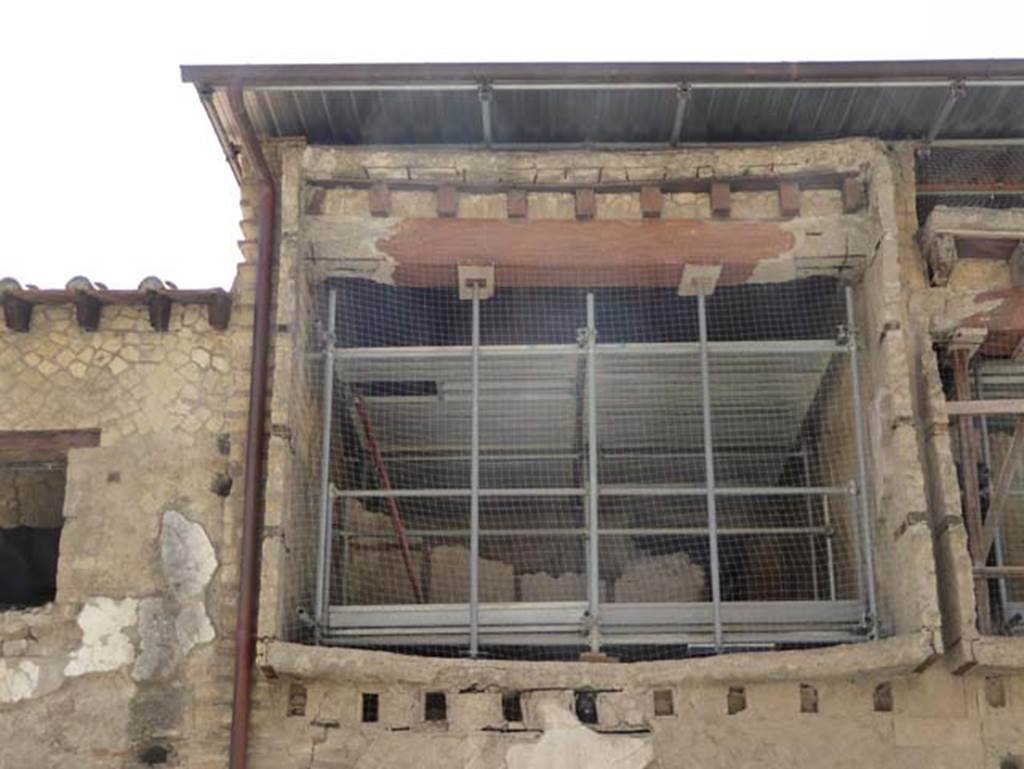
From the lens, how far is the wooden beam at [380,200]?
30.3 feet

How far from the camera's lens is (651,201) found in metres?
9.23

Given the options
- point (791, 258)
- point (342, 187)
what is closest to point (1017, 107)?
point (791, 258)

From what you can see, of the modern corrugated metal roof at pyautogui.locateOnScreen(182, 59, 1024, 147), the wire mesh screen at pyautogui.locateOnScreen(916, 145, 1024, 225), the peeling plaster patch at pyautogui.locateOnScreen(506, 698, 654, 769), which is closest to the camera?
the peeling plaster patch at pyautogui.locateOnScreen(506, 698, 654, 769)

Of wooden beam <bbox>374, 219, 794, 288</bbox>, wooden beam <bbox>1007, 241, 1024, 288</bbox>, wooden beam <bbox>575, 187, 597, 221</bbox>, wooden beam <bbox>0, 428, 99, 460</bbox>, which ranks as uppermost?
wooden beam <bbox>575, 187, 597, 221</bbox>

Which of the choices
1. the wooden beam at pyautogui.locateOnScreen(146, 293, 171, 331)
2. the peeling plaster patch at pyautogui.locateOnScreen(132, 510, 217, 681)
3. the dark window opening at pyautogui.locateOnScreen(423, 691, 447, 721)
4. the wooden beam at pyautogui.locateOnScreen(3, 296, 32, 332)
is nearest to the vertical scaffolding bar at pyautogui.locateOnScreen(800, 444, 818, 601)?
the dark window opening at pyautogui.locateOnScreen(423, 691, 447, 721)

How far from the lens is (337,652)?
8102 mm

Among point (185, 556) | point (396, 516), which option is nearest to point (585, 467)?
point (396, 516)

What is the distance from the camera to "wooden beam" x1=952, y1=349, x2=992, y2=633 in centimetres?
855

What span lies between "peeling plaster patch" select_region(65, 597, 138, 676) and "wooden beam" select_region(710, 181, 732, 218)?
173 inches

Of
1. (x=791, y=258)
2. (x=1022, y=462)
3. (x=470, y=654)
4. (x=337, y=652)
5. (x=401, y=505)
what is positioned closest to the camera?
(x=337, y=652)

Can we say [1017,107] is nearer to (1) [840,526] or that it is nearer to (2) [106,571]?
(1) [840,526]

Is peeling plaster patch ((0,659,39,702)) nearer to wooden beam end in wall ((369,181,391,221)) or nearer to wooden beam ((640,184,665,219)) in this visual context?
wooden beam end in wall ((369,181,391,221))

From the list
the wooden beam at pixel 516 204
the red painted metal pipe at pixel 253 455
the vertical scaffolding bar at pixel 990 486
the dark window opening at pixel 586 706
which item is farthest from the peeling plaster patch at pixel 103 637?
the vertical scaffolding bar at pixel 990 486

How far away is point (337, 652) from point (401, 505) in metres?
3.25
